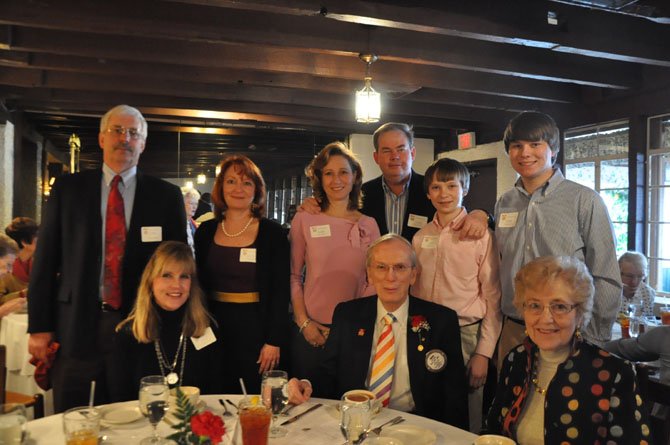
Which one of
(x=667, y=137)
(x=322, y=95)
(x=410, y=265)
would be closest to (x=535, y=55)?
(x=667, y=137)

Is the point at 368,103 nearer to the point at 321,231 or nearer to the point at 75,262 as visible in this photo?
the point at 321,231

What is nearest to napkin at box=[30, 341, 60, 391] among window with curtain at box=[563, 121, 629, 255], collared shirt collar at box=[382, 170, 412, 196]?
collared shirt collar at box=[382, 170, 412, 196]

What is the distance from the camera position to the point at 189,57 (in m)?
5.30

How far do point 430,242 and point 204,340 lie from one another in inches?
45.4

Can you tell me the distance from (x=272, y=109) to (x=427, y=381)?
628cm

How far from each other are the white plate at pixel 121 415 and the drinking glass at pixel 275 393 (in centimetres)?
44

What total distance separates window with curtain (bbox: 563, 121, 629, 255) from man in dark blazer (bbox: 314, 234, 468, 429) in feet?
16.0

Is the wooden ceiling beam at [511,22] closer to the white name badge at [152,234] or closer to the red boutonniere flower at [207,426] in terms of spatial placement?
the white name badge at [152,234]

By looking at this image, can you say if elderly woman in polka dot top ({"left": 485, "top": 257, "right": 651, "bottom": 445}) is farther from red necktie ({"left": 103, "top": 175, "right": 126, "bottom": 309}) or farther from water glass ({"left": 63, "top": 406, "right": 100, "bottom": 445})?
red necktie ({"left": 103, "top": 175, "right": 126, "bottom": 309})

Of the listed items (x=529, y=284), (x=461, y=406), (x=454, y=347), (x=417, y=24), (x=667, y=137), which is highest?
(x=417, y=24)

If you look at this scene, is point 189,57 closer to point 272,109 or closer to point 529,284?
point 272,109

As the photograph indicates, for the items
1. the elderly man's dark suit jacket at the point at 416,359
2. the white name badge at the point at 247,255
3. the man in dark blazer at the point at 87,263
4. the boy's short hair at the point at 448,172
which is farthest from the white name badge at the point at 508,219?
the man in dark blazer at the point at 87,263

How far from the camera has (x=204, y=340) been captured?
2381 millimetres

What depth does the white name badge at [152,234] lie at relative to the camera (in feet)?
8.59
